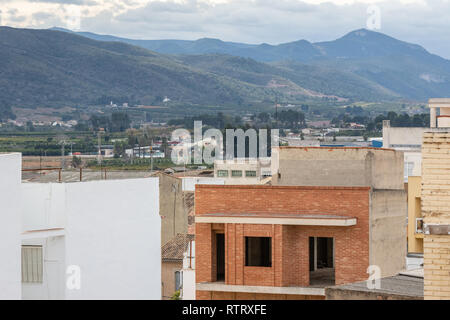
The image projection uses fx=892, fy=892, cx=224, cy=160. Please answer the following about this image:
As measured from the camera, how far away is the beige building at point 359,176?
21359 millimetres

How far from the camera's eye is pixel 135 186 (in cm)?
2439

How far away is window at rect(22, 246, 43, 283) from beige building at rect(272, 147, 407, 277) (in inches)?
238

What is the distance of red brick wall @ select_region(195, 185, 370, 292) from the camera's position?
20.2 m

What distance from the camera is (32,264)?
21.0 m

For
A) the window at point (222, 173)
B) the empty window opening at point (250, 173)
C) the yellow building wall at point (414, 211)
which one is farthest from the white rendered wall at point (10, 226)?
the empty window opening at point (250, 173)

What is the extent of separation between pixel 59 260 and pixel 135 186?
3.92 m

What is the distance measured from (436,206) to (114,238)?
45.9 feet

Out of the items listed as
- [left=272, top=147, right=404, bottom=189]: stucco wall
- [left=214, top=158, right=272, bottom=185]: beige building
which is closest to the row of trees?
[left=214, top=158, right=272, bottom=185]: beige building

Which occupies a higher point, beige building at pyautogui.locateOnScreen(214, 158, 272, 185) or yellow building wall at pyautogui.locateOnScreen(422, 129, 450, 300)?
yellow building wall at pyautogui.locateOnScreen(422, 129, 450, 300)

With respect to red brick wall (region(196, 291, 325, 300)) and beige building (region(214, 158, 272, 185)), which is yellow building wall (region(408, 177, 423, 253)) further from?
beige building (region(214, 158, 272, 185))

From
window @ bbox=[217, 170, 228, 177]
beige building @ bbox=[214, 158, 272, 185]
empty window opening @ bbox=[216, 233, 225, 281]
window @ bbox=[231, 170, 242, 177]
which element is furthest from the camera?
window @ bbox=[217, 170, 228, 177]

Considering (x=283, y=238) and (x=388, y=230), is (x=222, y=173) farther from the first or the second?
(x=283, y=238)

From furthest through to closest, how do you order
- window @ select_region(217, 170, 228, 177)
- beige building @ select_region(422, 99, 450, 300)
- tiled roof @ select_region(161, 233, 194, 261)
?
1. window @ select_region(217, 170, 228, 177)
2. tiled roof @ select_region(161, 233, 194, 261)
3. beige building @ select_region(422, 99, 450, 300)

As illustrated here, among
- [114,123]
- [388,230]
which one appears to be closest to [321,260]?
[388,230]
